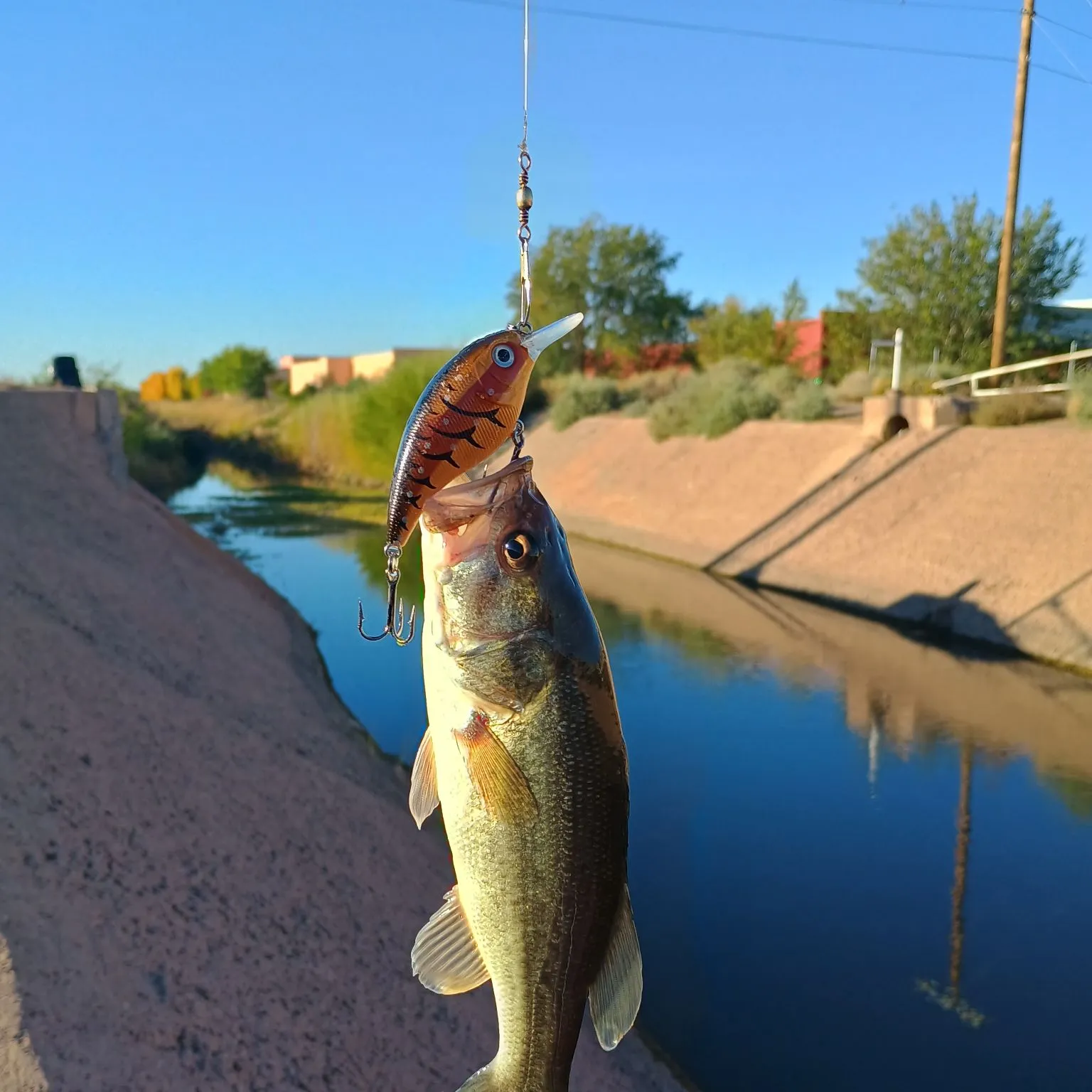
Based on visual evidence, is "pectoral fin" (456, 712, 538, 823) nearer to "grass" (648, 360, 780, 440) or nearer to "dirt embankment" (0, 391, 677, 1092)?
"dirt embankment" (0, 391, 677, 1092)

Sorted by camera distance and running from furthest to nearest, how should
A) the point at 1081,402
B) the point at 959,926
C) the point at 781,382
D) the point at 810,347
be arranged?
the point at 810,347 → the point at 781,382 → the point at 1081,402 → the point at 959,926

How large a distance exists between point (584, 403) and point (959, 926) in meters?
28.3

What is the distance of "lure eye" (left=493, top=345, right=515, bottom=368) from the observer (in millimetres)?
1756

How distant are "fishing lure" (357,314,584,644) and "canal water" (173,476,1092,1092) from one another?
15.5ft

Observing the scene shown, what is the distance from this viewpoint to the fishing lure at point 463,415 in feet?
5.71

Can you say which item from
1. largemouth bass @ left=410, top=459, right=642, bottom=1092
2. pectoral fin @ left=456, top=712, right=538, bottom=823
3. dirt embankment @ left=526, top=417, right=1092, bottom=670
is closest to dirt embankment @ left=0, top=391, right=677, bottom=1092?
largemouth bass @ left=410, top=459, right=642, bottom=1092

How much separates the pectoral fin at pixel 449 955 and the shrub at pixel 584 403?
104ft

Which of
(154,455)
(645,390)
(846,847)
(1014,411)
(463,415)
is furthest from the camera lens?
(154,455)

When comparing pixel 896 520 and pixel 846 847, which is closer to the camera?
pixel 846 847

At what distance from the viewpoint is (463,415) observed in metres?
1.74

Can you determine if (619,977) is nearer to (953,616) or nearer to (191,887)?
(191,887)

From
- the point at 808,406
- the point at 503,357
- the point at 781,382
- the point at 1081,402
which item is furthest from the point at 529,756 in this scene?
the point at 781,382

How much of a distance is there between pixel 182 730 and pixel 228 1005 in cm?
256

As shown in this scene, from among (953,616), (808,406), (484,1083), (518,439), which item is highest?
(518,439)
